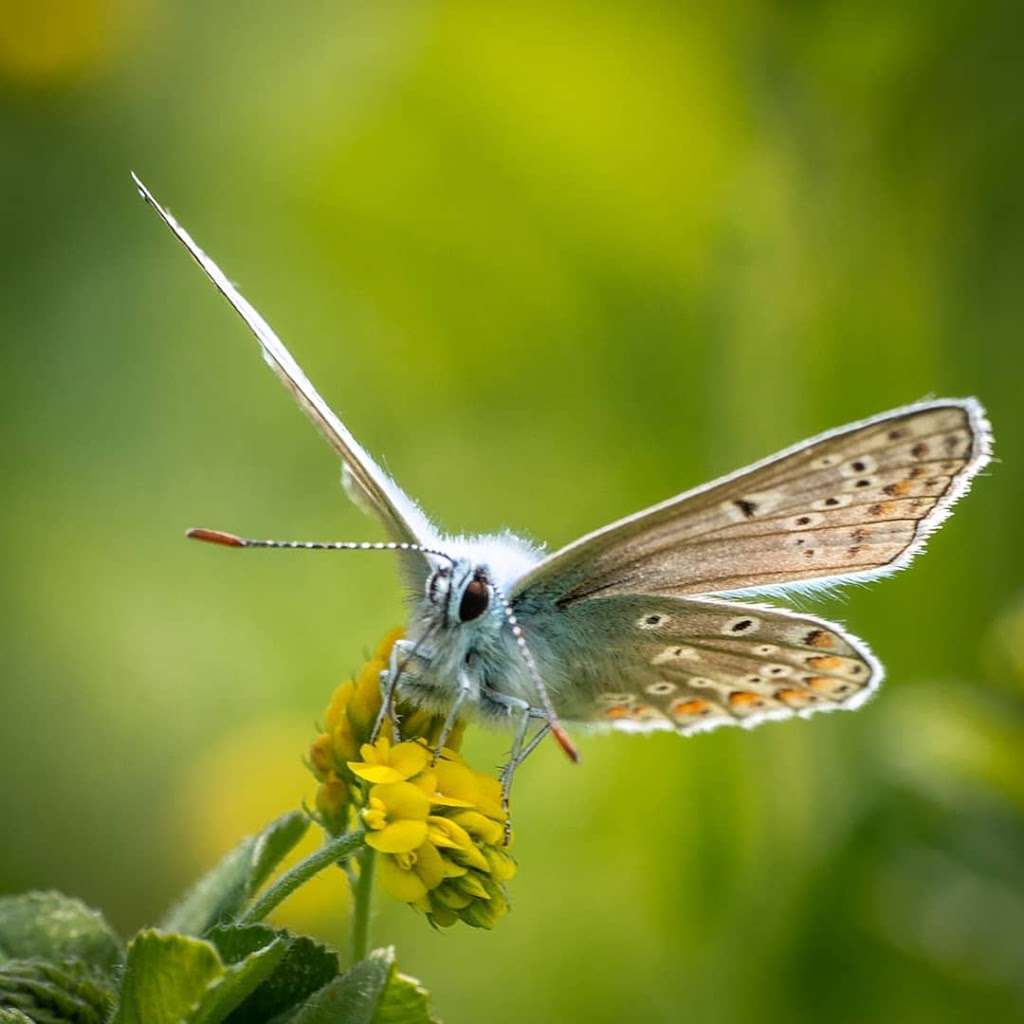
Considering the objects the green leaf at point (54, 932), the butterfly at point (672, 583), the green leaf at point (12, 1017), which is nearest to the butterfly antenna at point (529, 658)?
the butterfly at point (672, 583)

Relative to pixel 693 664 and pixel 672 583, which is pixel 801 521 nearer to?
pixel 672 583

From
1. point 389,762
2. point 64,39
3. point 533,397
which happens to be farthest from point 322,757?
point 64,39

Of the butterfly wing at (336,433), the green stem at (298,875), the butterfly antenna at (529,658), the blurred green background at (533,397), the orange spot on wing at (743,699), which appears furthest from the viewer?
the blurred green background at (533,397)

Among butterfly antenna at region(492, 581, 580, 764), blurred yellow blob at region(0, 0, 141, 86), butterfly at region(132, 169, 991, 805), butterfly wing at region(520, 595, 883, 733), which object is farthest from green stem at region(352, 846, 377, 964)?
blurred yellow blob at region(0, 0, 141, 86)

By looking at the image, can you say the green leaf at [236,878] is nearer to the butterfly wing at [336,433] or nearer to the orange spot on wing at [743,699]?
the butterfly wing at [336,433]

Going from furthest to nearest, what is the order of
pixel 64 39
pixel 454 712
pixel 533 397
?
pixel 64 39 → pixel 533 397 → pixel 454 712

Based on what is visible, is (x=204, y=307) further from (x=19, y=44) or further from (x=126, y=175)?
(x=19, y=44)
